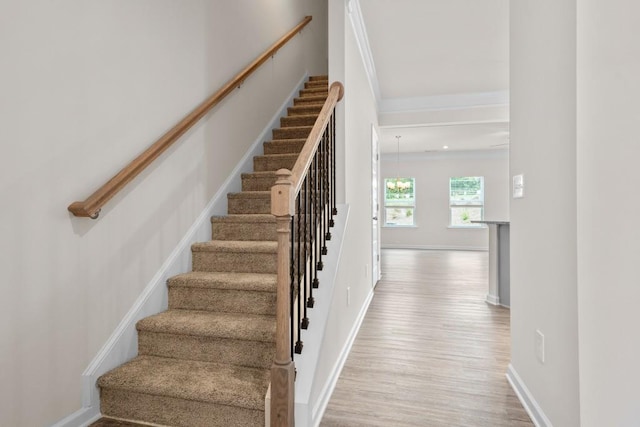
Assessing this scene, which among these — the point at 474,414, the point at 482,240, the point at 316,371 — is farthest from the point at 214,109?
the point at 482,240

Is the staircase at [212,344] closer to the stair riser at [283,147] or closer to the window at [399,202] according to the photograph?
the stair riser at [283,147]

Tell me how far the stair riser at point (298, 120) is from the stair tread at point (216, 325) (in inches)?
96.5

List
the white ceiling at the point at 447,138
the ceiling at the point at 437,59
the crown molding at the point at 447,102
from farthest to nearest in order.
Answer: the white ceiling at the point at 447,138, the crown molding at the point at 447,102, the ceiling at the point at 437,59

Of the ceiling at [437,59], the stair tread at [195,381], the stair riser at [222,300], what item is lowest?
the stair tread at [195,381]

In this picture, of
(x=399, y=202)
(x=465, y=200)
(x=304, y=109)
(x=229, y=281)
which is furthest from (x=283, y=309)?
(x=465, y=200)

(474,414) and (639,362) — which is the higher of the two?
(639,362)

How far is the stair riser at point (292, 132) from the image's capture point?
369 centimetres

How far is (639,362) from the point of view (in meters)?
0.85

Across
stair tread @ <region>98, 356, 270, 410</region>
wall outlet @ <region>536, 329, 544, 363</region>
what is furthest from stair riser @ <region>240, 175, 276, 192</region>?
wall outlet @ <region>536, 329, 544, 363</region>

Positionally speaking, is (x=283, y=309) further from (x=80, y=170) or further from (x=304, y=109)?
(x=304, y=109)

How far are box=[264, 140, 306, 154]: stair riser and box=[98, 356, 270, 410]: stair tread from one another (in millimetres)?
2150

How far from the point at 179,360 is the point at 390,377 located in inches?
51.6

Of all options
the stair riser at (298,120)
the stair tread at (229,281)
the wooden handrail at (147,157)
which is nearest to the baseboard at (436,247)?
the stair riser at (298,120)

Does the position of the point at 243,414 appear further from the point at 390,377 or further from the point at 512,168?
the point at 512,168
